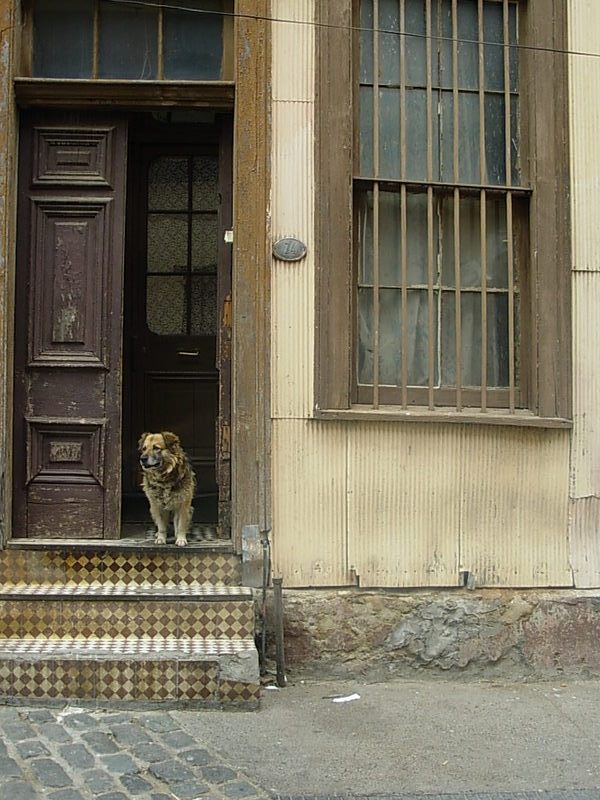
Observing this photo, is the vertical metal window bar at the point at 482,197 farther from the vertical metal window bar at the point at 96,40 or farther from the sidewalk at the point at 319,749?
the vertical metal window bar at the point at 96,40

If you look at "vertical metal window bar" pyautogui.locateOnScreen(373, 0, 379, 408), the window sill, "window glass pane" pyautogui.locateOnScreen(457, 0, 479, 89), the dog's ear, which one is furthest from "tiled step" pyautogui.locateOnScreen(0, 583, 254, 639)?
"window glass pane" pyautogui.locateOnScreen(457, 0, 479, 89)

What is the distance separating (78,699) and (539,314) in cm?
358

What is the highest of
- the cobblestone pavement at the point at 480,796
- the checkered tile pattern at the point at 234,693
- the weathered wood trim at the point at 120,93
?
the weathered wood trim at the point at 120,93

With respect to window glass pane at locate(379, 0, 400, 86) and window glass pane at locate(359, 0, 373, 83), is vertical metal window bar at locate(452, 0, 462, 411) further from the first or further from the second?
window glass pane at locate(359, 0, 373, 83)

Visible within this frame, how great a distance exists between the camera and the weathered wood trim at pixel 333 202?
5.19 m

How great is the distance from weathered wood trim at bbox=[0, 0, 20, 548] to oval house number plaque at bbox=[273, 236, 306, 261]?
1659mm

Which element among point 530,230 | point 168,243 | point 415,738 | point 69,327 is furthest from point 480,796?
point 168,243

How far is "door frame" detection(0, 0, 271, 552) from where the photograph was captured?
5.12m

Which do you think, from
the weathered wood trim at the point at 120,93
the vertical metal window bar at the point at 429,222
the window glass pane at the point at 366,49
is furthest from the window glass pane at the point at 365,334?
the weathered wood trim at the point at 120,93

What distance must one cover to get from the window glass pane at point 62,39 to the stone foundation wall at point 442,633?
3.67 metres

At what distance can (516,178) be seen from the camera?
5535 mm

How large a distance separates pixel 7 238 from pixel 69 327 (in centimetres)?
67

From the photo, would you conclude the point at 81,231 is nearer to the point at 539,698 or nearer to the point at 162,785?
the point at 162,785

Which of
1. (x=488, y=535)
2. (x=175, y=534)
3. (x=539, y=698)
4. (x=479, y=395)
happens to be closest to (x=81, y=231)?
(x=175, y=534)
